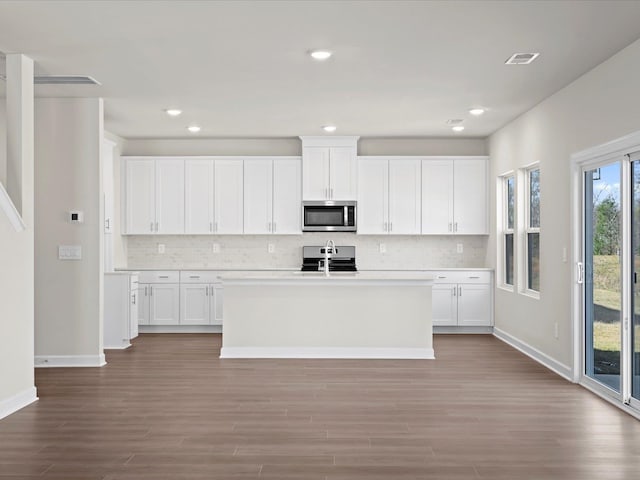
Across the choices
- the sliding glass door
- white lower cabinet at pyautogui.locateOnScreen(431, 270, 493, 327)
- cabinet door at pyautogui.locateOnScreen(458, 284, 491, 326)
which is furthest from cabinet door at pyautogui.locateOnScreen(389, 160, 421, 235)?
the sliding glass door

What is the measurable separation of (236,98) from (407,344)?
10.4ft

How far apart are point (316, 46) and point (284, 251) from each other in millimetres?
4654

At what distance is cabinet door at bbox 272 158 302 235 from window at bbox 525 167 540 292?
3064mm

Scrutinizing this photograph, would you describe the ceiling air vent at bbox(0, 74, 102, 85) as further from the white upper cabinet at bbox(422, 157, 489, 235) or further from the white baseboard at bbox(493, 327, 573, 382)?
the white baseboard at bbox(493, 327, 573, 382)

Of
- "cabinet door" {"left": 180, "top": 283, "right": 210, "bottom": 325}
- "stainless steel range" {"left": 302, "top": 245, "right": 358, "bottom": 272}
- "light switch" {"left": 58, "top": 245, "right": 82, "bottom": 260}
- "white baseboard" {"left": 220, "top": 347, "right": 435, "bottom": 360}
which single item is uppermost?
"light switch" {"left": 58, "top": 245, "right": 82, "bottom": 260}

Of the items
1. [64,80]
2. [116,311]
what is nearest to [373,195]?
[116,311]

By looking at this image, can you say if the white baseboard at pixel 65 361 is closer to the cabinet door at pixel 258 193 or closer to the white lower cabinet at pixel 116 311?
the white lower cabinet at pixel 116 311

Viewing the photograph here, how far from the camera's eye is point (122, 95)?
614 centimetres

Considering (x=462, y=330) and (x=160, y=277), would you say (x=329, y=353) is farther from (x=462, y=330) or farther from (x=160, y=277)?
(x=160, y=277)

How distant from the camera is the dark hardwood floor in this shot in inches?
132

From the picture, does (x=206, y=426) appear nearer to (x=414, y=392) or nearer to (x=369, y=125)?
(x=414, y=392)

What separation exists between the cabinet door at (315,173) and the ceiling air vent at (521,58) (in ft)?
12.6

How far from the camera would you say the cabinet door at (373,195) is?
853 centimetres

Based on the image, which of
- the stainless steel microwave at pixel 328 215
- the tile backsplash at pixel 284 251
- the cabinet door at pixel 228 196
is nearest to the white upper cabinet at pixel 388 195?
Answer: the stainless steel microwave at pixel 328 215
